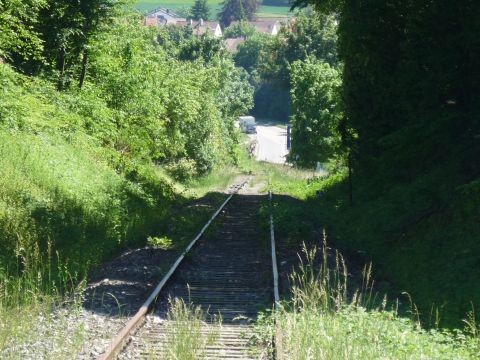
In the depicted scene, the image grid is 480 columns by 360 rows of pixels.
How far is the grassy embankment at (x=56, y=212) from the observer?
27.1 ft

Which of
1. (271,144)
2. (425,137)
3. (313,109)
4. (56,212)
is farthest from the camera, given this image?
(271,144)

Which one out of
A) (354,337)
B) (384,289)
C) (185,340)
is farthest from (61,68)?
(354,337)

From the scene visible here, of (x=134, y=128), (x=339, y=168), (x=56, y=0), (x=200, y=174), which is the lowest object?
(x=200, y=174)

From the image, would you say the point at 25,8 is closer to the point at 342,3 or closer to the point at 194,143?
the point at 342,3

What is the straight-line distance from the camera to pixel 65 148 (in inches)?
885

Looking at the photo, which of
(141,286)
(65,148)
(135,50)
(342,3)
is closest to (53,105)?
(65,148)

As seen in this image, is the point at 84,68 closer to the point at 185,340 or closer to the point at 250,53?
the point at 185,340

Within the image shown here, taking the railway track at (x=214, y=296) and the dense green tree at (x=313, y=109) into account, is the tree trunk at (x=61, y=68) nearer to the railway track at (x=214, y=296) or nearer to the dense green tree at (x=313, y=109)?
the railway track at (x=214, y=296)

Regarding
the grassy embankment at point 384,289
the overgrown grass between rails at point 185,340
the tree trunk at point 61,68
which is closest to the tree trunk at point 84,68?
the tree trunk at point 61,68

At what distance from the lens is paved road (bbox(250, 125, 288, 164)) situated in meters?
93.5

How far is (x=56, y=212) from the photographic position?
50.8 ft

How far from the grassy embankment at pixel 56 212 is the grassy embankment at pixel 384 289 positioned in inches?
96.3

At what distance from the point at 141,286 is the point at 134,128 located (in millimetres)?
17245

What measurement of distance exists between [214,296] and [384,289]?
3.08m
